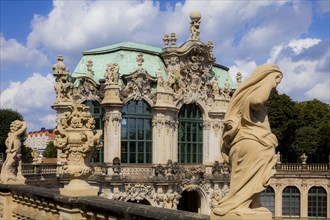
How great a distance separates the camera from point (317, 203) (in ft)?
164

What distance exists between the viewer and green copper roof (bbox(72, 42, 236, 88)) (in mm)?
38500

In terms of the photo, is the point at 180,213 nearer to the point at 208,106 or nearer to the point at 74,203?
the point at 74,203

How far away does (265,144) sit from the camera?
17.5 ft

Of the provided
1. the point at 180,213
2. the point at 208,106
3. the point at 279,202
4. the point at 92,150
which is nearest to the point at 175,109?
the point at 208,106

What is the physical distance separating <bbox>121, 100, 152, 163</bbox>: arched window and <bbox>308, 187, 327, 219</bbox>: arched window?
20056mm

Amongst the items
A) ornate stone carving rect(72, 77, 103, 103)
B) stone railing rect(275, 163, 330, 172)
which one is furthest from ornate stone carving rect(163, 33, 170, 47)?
stone railing rect(275, 163, 330, 172)

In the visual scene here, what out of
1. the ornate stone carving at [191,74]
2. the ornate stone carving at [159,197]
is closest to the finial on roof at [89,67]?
the ornate stone carving at [191,74]

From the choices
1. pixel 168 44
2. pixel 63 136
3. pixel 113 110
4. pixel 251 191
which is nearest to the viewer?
pixel 251 191

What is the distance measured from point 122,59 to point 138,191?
32.9ft

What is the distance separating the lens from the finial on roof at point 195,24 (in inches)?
1597

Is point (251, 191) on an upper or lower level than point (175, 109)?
lower

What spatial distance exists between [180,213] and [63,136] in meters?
4.33

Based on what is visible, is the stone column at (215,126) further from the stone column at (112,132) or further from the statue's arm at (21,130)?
the statue's arm at (21,130)

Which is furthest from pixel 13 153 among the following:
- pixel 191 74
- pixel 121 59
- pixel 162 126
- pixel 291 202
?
pixel 291 202
